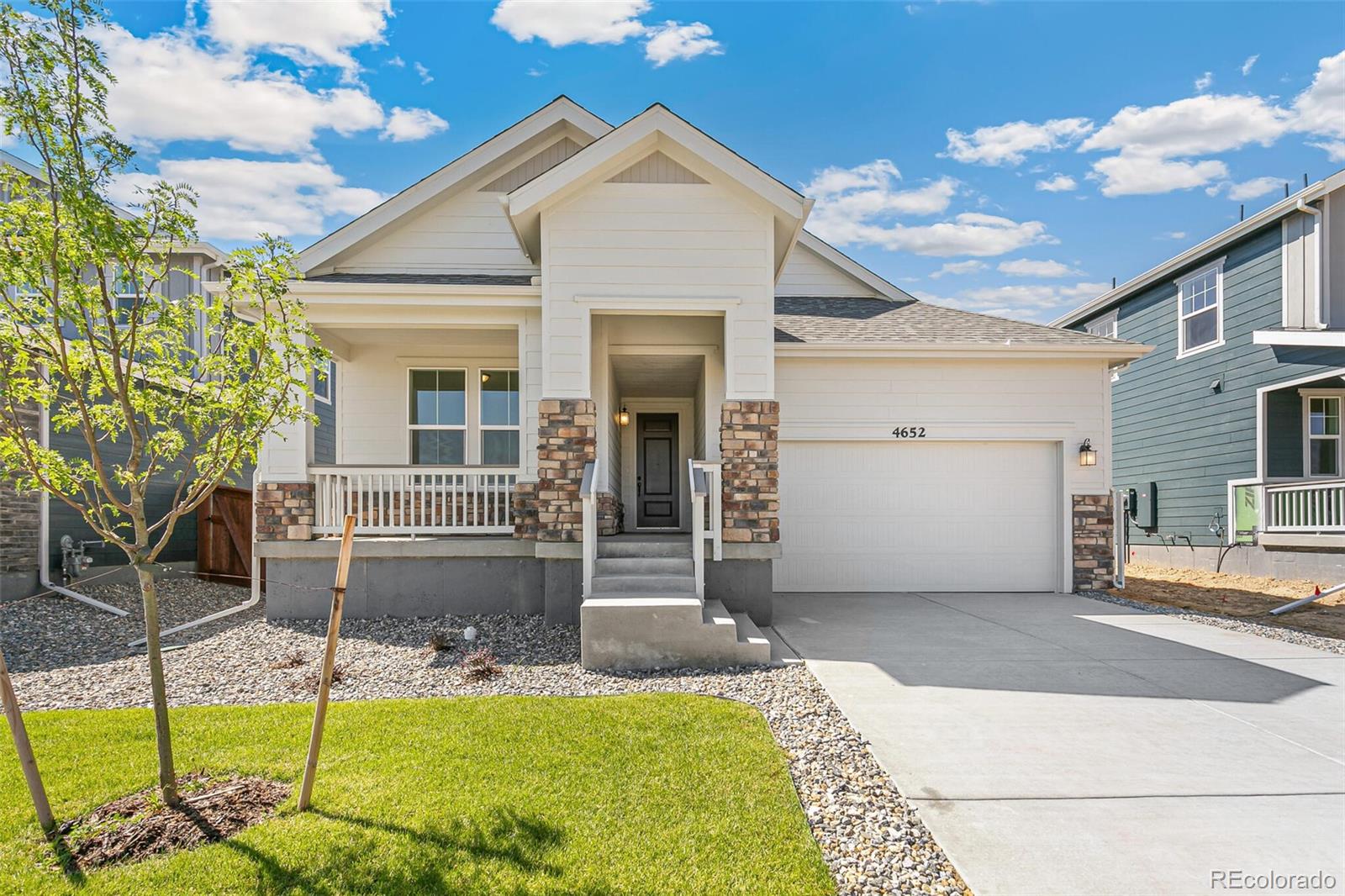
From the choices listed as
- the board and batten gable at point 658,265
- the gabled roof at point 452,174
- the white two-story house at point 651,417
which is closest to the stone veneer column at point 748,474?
the white two-story house at point 651,417

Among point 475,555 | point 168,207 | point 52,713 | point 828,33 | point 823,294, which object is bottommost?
point 52,713

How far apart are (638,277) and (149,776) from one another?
5.74 m

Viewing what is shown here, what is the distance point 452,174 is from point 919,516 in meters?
8.15

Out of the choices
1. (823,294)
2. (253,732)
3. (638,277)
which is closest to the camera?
(253,732)

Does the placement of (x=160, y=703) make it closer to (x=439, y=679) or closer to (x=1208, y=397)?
(x=439, y=679)

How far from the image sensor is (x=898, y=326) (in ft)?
33.4

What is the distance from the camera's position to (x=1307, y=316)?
10.8 m

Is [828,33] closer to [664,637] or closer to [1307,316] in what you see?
[1307,316]

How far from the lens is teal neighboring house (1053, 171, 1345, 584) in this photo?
10570 millimetres

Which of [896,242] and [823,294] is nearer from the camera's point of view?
[823,294]

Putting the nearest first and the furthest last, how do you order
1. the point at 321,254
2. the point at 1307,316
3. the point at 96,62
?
the point at 96,62 → the point at 321,254 → the point at 1307,316

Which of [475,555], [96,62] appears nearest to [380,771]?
[96,62]

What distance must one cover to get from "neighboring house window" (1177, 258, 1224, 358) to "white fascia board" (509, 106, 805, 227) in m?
9.95

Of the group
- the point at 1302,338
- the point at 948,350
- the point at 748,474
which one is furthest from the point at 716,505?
the point at 1302,338
